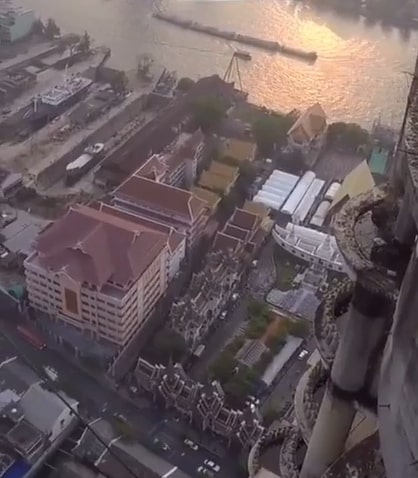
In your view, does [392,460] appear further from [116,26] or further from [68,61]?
[116,26]

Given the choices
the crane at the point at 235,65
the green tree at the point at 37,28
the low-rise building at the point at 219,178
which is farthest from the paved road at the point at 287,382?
the green tree at the point at 37,28

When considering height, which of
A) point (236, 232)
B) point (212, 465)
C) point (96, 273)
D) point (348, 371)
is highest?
point (348, 371)

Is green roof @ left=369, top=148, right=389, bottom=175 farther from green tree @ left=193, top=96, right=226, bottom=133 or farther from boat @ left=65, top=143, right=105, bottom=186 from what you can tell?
boat @ left=65, top=143, right=105, bottom=186

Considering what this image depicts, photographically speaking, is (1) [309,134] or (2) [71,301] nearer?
(2) [71,301]

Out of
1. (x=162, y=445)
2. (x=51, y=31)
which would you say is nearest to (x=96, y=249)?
(x=162, y=445)

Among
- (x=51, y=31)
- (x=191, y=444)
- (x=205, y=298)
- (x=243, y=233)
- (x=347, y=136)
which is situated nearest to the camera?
(x=191, y=444)

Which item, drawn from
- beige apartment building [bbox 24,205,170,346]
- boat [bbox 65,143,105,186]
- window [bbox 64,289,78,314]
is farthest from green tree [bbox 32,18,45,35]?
window [bbox 64,289,78,314]

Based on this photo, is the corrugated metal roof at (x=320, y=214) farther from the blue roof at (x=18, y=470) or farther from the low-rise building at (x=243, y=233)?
the blue roof at (x=18, y=470)

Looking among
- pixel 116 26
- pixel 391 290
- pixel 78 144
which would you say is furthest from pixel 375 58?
pixel 391 290

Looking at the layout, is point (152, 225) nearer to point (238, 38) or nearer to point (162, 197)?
point (162, 197)
